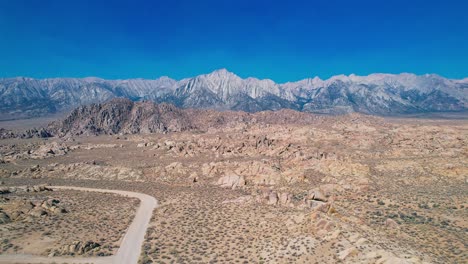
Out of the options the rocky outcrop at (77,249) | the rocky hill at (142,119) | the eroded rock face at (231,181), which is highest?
the rocky hill at (142,119)

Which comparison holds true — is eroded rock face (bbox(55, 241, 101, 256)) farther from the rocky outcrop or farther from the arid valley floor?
the arid valley floor

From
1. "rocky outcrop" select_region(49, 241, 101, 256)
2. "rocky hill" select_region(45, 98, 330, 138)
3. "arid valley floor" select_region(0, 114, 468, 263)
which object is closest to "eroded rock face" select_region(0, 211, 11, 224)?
"arid valley floor" select_region(0, 114, 468, 263)

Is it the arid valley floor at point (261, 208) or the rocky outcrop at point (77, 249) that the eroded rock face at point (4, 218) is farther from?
the rocky outcrop at point (77, 249)

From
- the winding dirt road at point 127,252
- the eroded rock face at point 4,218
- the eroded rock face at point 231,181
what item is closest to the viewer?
the winding dirt road at point 127,252

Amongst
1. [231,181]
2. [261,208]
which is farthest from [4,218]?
[231,181]

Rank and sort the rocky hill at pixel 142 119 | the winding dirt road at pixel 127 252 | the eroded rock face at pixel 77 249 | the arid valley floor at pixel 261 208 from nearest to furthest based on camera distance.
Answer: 1. the winding dirt road at pixel 127 252
2. the arid valley floor at pixel 261 208
3. the eroded rock face at pixel 77 249
4. the rocky hill at pixel 142 119

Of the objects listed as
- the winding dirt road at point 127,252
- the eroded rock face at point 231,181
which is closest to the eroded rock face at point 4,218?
the winding dirt road at point 127,252

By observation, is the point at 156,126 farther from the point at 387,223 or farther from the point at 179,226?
the point at 387,223

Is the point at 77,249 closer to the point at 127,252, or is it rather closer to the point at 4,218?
the point at 127,252

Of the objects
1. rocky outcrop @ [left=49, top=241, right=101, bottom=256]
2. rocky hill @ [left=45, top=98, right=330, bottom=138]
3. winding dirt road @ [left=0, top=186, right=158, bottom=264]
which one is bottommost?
winding dirt road @ [left=0, top=186, right=158, bottom=264]
